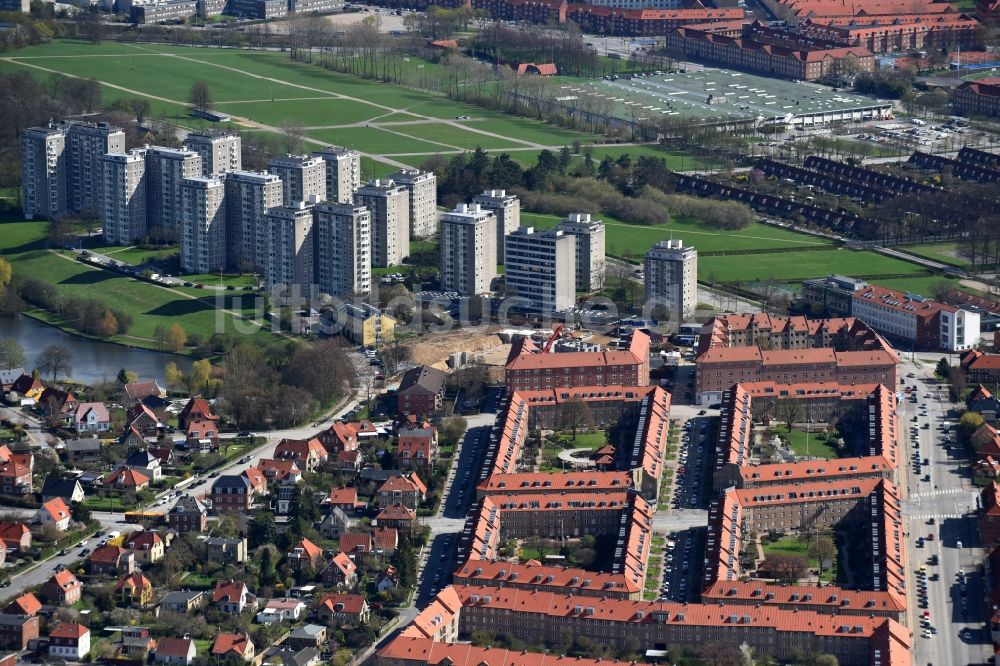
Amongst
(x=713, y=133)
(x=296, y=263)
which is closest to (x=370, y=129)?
(x=713, y=133)

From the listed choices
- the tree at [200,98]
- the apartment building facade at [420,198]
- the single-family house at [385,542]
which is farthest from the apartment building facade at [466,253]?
the tree at [200,98]

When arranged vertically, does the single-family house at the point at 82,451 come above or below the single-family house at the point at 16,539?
above

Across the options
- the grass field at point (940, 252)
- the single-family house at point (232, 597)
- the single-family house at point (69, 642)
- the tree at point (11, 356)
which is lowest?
the single-family house at point (69, 642)

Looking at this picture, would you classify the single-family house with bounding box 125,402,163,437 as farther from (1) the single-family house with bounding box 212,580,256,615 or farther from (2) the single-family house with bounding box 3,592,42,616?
Answer: (2) the single-family house with bounding box 3,592,42,616

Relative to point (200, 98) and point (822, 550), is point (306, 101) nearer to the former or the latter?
point (200, 98)

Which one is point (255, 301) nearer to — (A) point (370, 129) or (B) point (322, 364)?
(B) point (322, 364)

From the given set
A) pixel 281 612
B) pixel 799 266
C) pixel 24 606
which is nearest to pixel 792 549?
pixel 281 612

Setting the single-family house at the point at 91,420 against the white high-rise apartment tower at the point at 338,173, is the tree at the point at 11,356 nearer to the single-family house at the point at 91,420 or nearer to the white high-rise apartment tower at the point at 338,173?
the single-family house at the point at 91,420
